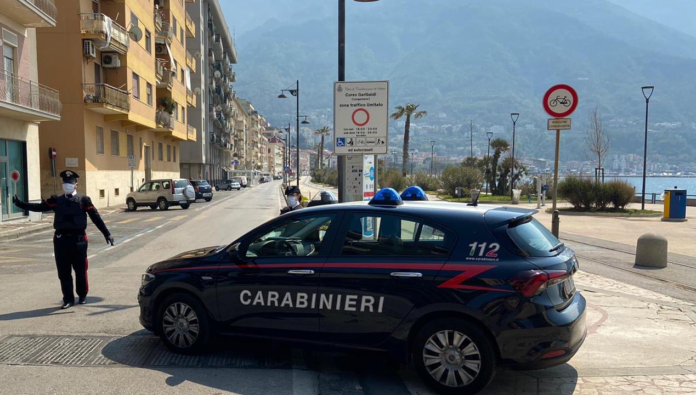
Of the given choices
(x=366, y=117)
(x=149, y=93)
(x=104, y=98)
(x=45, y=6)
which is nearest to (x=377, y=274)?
(x=366, y=117)

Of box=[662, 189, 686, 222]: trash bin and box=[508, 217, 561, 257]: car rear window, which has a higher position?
box=[508, 217, 561, 257]: car rear window

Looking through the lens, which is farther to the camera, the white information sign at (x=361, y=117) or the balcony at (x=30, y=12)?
the balcony at (x=30, y=12)

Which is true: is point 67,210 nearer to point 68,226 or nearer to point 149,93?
point 68,226

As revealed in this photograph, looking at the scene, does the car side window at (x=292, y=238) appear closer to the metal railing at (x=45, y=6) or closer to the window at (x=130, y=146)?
the metal railing at (x=45, y=6)

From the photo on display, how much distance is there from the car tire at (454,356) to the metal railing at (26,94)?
19923 mm

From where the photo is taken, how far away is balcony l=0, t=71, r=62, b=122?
61.6 ft

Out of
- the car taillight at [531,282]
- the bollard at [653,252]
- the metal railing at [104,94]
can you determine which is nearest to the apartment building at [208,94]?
the metal railing at [104,94]

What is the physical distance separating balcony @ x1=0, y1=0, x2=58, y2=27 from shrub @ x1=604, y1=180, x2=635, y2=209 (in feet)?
87.9

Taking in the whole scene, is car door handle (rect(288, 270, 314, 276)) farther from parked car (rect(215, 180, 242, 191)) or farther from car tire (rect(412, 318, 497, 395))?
parked car (rect(215, 180, 242, 191))

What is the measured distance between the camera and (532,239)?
168 inches

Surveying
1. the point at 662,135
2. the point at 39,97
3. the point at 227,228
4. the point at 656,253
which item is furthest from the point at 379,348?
the point at 662,135

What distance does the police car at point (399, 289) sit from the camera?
12.9ft

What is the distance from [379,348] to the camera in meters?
4.29

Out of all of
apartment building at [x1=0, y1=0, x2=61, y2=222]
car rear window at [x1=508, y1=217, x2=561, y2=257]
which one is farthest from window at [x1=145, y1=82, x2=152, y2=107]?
car rear window at [x1=508, y1=217, x2=561, y2=257]
